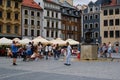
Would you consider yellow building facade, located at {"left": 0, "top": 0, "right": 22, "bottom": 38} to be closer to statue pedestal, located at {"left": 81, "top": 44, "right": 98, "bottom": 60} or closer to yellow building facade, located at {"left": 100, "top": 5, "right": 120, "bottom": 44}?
yellow building facade, located at {"left": 100, "top": 5, "right": 120, "bottom": 44}

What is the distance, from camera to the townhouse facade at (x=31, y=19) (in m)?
67.0

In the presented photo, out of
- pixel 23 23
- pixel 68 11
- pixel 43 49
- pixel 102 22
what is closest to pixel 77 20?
pixel 68 11

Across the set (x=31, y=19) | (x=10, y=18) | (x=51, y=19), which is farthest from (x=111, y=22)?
(x=10, y=18)

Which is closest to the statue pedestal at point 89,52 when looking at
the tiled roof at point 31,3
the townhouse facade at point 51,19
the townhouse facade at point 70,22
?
the tiled roof at point 31,3

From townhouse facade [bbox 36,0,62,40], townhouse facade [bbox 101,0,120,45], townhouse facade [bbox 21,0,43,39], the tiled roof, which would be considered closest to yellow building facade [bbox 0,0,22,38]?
townhouse facade [bbox 21,0,43,39]

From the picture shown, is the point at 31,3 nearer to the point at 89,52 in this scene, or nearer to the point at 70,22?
the point at 70,22

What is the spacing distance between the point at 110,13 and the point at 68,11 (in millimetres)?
14493

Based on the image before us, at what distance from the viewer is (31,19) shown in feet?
228

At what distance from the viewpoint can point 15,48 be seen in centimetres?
2117

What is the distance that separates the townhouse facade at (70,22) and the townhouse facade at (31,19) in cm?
1032

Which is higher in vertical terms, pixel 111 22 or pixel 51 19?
pixel 51 19

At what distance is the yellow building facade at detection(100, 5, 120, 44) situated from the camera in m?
72.4

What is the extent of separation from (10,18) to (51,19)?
14.9 m

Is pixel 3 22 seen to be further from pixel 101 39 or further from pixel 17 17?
pixel 101 39
